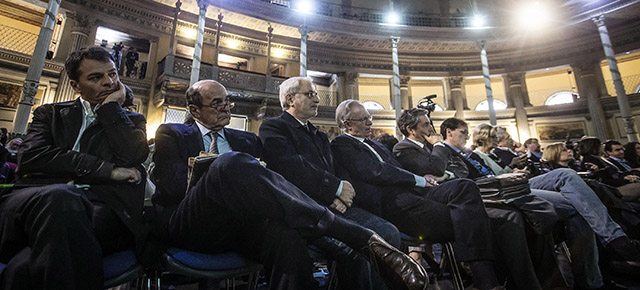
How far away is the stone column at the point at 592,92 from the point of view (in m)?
12.5

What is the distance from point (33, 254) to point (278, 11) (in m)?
12.4

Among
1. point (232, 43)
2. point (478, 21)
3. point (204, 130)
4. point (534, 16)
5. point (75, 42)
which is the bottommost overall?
point (204, 130)

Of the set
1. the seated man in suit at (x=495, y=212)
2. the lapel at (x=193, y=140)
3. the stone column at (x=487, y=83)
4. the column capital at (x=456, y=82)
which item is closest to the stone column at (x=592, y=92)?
the stone column at (x=487, y=83)

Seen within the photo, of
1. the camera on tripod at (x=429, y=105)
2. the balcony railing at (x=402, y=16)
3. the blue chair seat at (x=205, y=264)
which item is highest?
the balcony railing at (x=402, y=16)

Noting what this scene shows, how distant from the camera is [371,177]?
2074mm

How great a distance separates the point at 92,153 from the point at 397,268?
5.32 feet

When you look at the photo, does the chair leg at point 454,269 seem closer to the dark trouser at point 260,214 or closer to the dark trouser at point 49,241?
the dark trouser at point 260,214

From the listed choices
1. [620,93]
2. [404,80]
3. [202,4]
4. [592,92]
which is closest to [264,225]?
[202,4]

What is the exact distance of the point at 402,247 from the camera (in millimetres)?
1812

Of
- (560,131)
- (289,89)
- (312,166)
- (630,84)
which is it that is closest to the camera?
(312,166)

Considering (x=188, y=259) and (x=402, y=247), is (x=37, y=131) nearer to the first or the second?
(x=188, y=259)

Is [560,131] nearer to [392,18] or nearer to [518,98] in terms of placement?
[518,98]

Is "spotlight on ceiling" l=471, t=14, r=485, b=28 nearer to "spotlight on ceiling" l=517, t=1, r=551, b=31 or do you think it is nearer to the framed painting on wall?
"spotlight on ceiling" l=517, t=1, r=551, b=31

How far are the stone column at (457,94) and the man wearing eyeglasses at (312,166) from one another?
46.9 ft
